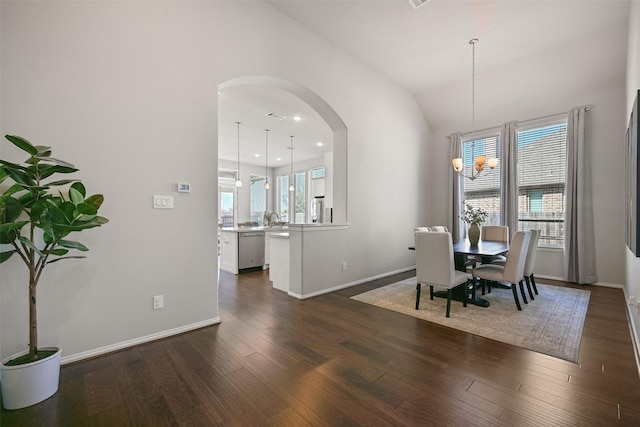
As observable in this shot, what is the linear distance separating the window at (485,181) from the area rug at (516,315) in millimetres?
1877

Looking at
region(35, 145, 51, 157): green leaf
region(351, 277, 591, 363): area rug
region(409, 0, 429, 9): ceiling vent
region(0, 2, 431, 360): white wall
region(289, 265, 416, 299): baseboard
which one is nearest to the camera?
region(35, 145, 51, 157): green leaf

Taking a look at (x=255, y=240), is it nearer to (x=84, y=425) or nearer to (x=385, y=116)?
(x=385, y=116)

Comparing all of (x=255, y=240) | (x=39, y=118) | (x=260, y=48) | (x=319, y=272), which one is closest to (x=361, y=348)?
(x=319, y=272)

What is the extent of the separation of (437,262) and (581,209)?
11.1 ft

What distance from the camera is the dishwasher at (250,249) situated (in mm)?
5500

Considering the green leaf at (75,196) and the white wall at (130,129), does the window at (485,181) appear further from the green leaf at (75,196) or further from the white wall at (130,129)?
the green leaf at (75,196)

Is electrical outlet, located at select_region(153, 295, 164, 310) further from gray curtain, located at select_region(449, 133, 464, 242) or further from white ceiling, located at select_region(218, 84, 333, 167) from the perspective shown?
gray curtain, located at select_region(449, 133, 464, 242)

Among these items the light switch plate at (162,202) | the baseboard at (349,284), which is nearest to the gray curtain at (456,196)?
the baseboard at (349,284)

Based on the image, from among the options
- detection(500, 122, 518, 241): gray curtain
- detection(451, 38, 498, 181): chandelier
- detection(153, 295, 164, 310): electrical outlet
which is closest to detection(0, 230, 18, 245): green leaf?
detection(153, 295, 164, 310): electrical outlet

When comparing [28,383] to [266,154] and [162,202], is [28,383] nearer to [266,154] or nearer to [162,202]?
[162,202]

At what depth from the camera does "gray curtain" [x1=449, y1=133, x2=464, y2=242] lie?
6043 millimetres

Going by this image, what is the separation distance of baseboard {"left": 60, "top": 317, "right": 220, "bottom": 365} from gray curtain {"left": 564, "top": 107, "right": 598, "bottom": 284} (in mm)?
5683

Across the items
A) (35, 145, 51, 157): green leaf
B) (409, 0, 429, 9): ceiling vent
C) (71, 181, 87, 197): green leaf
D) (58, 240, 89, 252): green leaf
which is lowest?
(58, 240, 89, 252): green leaf

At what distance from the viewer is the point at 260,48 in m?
3.26
